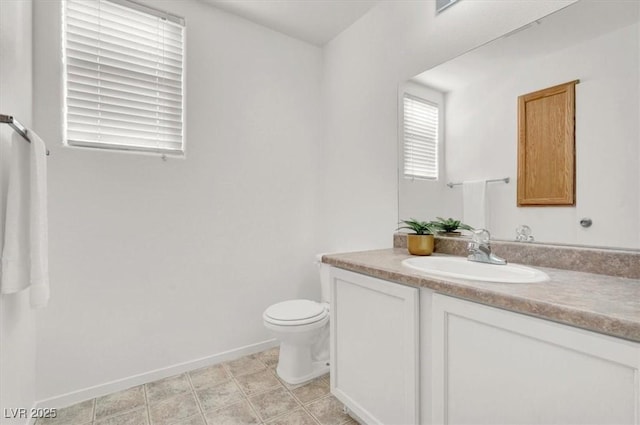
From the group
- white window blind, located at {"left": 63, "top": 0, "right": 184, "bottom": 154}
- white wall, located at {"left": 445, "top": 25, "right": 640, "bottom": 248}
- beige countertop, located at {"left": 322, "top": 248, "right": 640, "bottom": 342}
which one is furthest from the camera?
white window blind, located at {"left": 63, "top": 0, "right": 184, "bottom": 154}

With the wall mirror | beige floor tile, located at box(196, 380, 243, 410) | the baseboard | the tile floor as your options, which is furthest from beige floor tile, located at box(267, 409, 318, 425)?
the wall mirror

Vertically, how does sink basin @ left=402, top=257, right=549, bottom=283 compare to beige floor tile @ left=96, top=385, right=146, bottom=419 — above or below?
above

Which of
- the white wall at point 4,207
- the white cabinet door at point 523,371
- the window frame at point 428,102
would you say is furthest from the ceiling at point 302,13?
the white cabinet door at point 523,371

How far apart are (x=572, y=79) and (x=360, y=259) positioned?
1.17 metres

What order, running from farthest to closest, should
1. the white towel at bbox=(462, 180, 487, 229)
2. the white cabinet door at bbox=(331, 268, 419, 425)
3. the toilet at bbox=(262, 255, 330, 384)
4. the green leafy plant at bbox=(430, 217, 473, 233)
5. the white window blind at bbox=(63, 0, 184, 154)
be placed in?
the toilet at bbox=(262, 255, 330, 384) → the white window blind at bbox=(63, 0, 184, 154) → the green leafy plant at bbox=(430, 217, 473, 233) → the white towel at bbox=(462, 180, 487, 229) → the white cabinet door at bbox=(331, 268, 419, 425)

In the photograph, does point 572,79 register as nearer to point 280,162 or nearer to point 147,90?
point 280,162

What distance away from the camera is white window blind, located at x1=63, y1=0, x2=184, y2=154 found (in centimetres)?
175

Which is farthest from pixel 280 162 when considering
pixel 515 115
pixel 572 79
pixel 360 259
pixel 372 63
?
pixel 572 79

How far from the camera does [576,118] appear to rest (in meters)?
1.20

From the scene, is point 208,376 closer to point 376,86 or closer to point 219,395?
point 219,395

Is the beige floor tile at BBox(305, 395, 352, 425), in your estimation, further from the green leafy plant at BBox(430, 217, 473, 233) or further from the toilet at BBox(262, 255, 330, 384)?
the green leafy plant at BBox(430, 217, 473, 233)

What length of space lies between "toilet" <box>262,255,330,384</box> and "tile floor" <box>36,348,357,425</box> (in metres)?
0.08

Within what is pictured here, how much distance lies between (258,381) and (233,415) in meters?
0.34

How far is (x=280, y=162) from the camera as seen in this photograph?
2.52m
